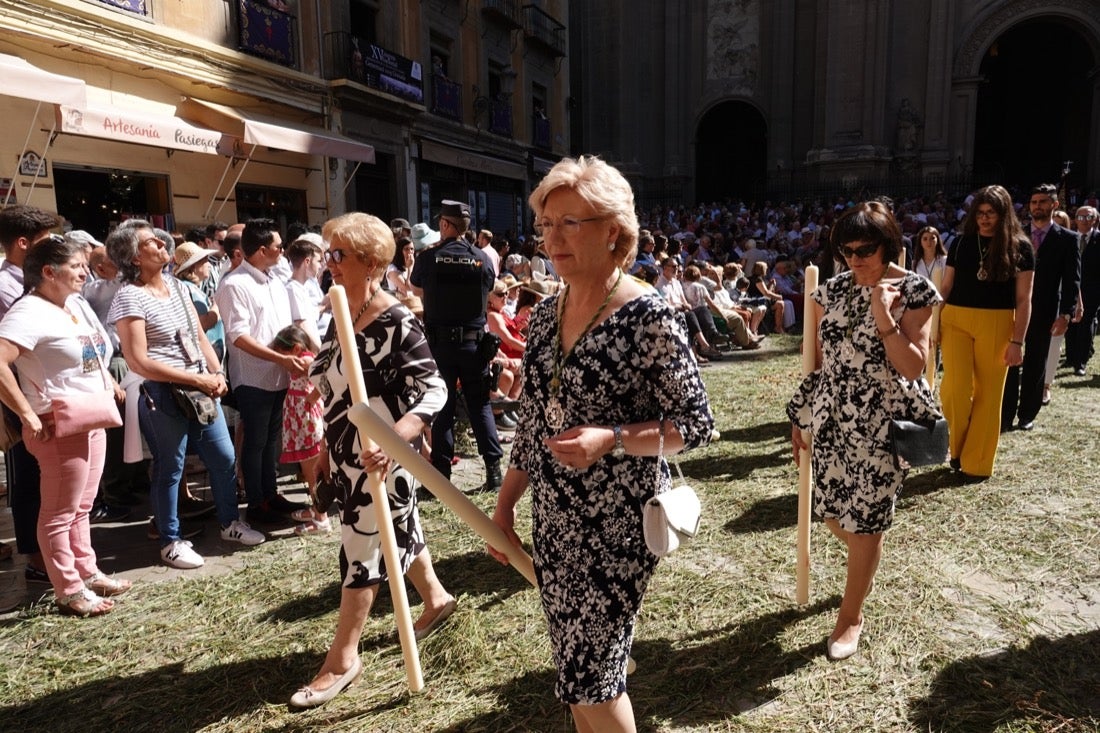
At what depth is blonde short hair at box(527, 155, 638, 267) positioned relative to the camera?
2.01m

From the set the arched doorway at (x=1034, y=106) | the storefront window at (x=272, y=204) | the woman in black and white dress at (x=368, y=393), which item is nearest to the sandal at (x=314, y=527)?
the woman in black and white dress at (x=368, y=393)

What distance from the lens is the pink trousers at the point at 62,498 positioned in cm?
373

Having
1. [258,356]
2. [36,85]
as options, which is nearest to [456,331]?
[258,356]

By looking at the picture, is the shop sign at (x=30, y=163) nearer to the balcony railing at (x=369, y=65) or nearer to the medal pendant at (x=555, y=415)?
the balcony railing at (x=369, y=65)

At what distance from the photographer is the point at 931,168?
87.4ft

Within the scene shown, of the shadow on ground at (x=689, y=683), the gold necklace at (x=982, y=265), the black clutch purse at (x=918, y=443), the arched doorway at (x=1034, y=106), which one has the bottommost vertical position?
the shadow on ground at (x=689, y=683)

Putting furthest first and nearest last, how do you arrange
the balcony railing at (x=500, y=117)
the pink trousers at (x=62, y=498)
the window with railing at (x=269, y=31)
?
the balcony railing at (x=500, y=117)
the window with railing at (x=269, y=31)
the pink trousers at (x=62, y=498)

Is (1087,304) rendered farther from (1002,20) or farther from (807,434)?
(1002,20)

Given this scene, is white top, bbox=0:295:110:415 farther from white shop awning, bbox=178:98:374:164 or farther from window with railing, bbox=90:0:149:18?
window with railing, bbox=90:0:149:18

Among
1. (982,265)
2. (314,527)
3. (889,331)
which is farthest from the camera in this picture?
(982,265)

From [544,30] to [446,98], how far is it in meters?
6.95

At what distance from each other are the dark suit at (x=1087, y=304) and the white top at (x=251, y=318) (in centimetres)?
937

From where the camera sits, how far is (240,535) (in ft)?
15.4

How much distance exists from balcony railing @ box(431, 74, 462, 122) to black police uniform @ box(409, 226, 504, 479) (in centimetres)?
1554
